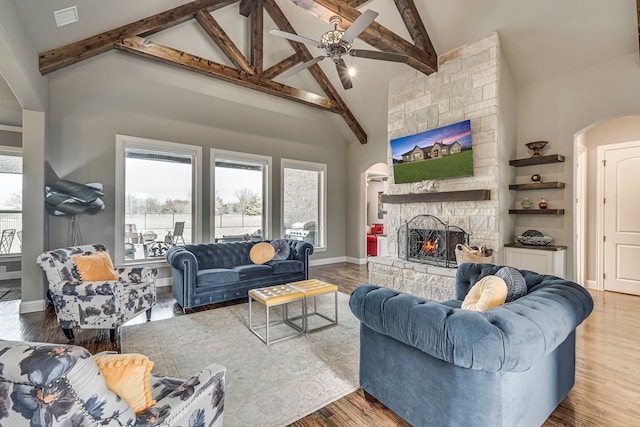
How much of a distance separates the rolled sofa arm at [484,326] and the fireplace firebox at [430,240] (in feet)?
9.01

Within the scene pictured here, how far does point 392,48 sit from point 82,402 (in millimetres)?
4621

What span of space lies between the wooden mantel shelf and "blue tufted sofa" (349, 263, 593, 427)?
2.43 m

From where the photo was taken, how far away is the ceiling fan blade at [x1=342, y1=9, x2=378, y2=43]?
2693 millimetres

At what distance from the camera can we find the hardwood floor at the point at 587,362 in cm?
193

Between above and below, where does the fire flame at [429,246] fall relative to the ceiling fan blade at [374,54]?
below

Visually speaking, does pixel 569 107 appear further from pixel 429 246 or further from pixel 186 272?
pixel 186 272

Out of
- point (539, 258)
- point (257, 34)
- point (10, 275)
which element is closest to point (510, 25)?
point (539, 258)

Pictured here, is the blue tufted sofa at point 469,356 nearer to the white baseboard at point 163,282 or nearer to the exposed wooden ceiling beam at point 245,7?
the white baseboard at point 163,282

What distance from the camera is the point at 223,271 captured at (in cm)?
422

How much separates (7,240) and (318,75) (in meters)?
6.60

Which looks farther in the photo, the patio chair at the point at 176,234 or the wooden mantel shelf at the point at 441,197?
the patio chair at the point at 176,234

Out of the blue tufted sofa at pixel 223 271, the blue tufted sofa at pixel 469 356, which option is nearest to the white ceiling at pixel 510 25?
the blue tufted sofa at pixel 223 271

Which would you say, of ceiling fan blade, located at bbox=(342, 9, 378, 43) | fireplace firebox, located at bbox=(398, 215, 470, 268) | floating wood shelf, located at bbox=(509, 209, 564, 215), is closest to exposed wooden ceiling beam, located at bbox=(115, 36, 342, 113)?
ceiling fan blade, located at bbox=(342, 9, 378, 43)

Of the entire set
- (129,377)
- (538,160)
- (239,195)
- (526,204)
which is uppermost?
(538,160)
